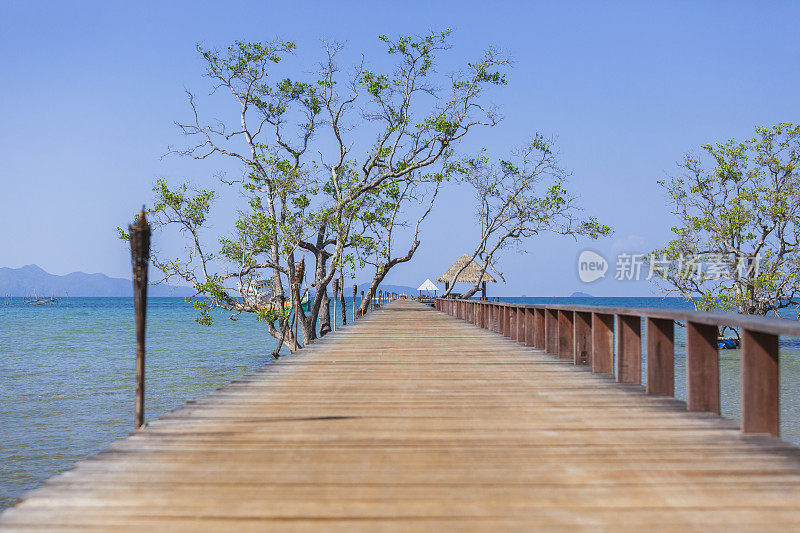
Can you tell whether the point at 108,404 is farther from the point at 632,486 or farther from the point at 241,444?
the point at 632,486

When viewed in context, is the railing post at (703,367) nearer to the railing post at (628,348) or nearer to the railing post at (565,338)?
the railing post at (628,348)

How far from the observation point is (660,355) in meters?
5.47

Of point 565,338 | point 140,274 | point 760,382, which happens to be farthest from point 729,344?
point 140,274

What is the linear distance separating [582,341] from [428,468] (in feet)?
16.3

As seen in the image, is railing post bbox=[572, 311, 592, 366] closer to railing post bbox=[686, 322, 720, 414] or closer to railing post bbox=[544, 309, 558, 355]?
railing post bbox=[544, 309, 558, 355]

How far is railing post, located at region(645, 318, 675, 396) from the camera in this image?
5355 mm

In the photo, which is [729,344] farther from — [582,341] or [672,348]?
[672,348]

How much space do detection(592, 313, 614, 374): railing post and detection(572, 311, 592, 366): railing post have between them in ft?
1.97

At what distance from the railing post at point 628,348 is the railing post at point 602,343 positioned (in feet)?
2.21

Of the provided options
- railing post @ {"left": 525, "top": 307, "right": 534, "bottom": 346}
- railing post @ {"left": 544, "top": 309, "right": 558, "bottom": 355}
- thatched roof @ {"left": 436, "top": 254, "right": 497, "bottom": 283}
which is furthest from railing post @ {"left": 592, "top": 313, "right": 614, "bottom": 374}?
thatched roof @ {"left": 436, "top": 254, "right": 497, "bottom": 283}

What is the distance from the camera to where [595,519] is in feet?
8.44

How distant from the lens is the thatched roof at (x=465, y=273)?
152 ft

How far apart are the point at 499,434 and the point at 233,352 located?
3112 centimetres

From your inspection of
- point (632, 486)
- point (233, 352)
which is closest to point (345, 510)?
point (632, 486)
